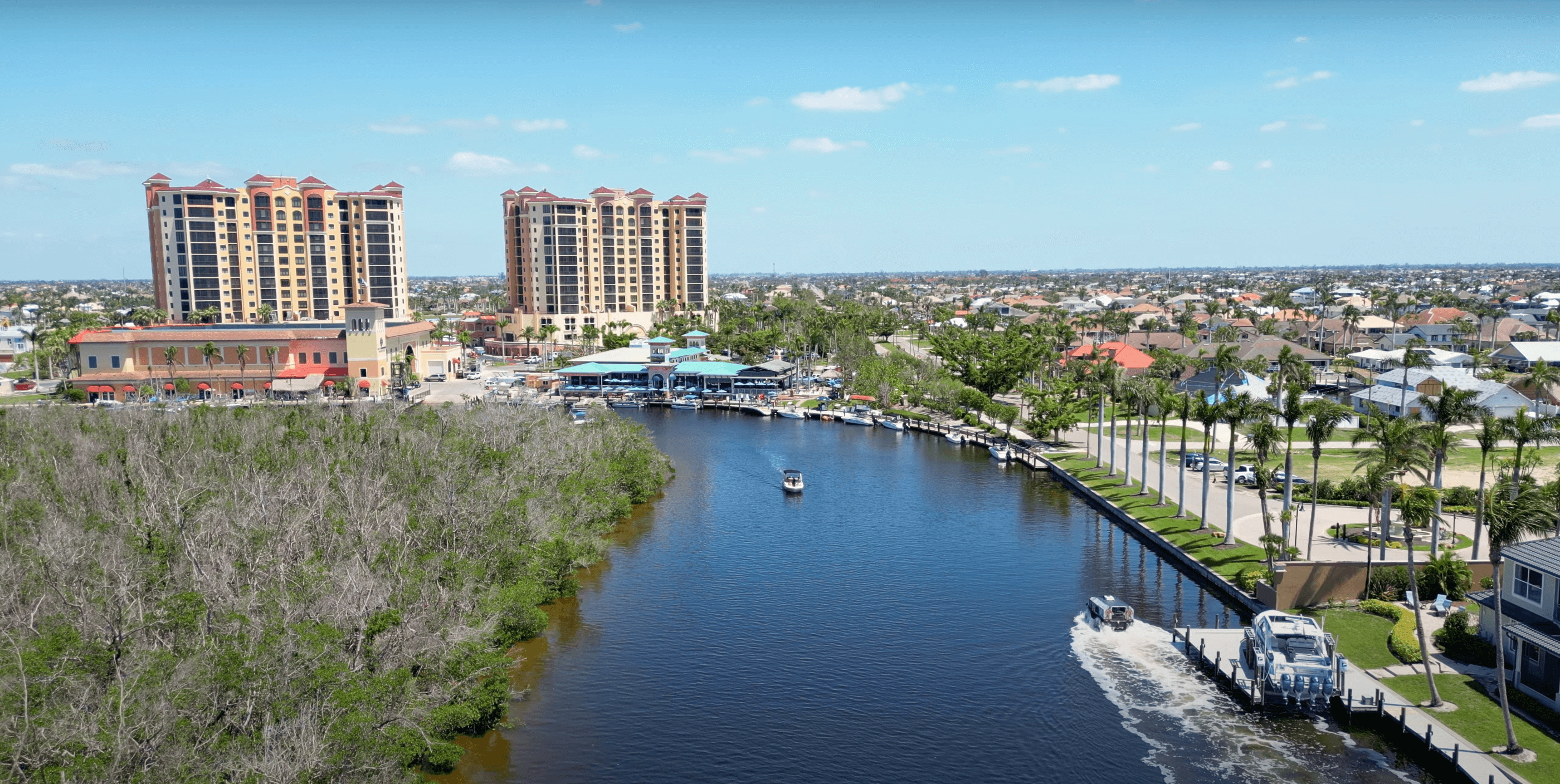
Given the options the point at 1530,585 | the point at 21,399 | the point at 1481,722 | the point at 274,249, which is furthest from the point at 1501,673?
the point at 274,249

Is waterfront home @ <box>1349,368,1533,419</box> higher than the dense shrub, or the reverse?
waterfront home @ <box>1349,368,1533,419</box>

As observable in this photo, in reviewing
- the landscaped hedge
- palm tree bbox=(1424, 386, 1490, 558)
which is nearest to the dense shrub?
the landscaped hedge

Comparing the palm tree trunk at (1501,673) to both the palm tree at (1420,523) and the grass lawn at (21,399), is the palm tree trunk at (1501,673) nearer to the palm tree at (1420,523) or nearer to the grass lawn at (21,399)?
the palm tree at (1420,523)

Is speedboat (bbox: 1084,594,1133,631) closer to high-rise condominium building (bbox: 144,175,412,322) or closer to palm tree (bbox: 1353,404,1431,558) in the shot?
palm tree (bbox: 1353,404,1431,558)

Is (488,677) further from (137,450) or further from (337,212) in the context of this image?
(337,212)

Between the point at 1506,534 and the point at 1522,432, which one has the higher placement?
the point at 1522,432

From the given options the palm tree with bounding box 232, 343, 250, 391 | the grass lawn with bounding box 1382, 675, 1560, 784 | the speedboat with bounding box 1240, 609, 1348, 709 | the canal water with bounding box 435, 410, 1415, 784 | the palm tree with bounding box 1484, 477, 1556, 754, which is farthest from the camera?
the palm tree with bounding box 232, 343, 250, 391

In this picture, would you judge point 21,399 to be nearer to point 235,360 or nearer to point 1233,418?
point 235,360
